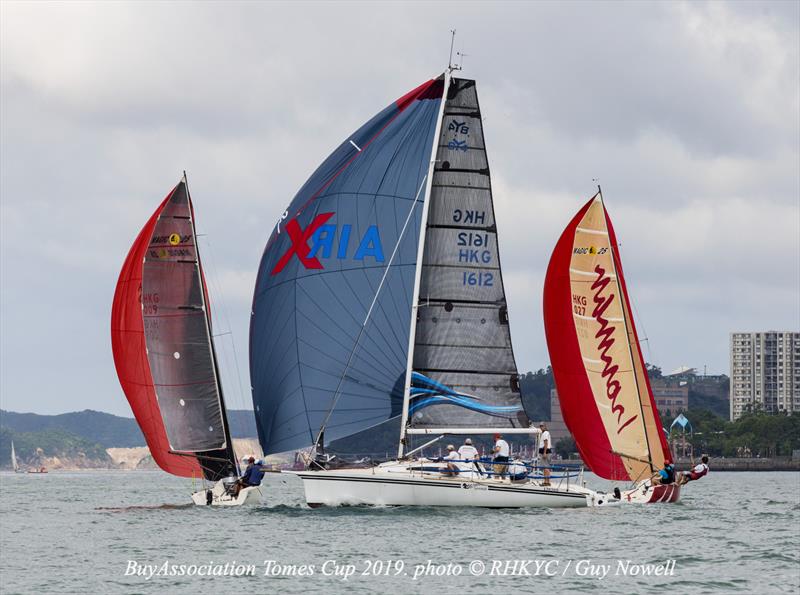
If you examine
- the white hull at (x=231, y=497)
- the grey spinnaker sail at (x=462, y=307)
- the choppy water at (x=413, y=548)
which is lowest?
the choppy water at (x=413, y=548)

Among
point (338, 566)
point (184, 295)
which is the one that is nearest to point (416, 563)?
point (338, 566)

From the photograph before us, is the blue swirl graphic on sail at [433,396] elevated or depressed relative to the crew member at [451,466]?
elevated

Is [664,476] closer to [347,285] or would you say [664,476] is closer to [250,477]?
[347,285]

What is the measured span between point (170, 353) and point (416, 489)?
34.0 feet

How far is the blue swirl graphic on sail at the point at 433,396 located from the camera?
35125 millimetres

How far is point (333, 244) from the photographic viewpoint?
35.7 m

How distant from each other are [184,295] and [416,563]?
16761 millimetres

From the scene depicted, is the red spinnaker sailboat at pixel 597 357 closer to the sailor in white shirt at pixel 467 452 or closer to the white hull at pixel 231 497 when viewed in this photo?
the sailor in white shirt at pixel 467 452

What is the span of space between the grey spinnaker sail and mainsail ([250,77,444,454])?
1.93ft

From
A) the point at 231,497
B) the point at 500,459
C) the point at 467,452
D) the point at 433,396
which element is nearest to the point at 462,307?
the point at 433,396

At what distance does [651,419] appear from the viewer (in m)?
39.8

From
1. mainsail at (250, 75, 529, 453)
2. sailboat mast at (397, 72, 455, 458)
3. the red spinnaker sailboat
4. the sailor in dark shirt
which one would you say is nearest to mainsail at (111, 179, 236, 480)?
the sailor in dark shirt

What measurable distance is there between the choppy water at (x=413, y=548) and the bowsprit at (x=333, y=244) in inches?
243

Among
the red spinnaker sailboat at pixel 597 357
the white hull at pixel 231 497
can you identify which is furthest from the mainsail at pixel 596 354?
the white hull at pixel 231 497
